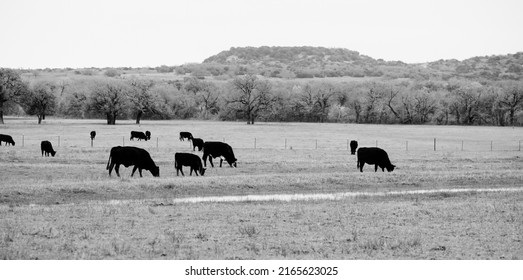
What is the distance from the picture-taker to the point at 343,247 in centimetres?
1317

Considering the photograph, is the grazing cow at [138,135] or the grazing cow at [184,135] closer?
the grazing cow at [138,135]

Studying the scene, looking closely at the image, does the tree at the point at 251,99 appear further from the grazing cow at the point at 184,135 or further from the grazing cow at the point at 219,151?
the grazing cow at the point at 219,151

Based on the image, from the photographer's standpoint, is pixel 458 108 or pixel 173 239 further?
pixel 458 108

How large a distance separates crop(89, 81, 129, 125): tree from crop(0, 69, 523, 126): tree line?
2 cm

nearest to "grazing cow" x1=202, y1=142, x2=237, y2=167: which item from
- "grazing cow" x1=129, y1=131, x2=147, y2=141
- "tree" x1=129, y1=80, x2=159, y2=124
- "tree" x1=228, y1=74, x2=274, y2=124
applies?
"grazing cow" x1=129, y1=131, x2=147, y2=141

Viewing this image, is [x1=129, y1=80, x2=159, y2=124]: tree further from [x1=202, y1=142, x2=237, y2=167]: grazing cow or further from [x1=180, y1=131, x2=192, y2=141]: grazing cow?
[x1=202, y1=142, x2=237, y2=167]: grazing cow

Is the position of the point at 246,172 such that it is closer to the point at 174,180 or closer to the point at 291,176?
the point at 291,176

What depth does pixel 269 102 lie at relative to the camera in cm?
10319

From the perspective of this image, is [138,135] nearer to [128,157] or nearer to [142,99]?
[128,157]

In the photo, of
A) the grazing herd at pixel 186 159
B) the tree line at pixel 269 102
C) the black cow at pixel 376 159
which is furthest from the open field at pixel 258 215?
the tree line at pixel 269 102

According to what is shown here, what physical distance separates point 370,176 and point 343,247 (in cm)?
1713

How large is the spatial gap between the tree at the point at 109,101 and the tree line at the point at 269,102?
2 cm

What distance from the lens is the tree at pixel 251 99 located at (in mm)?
102500
